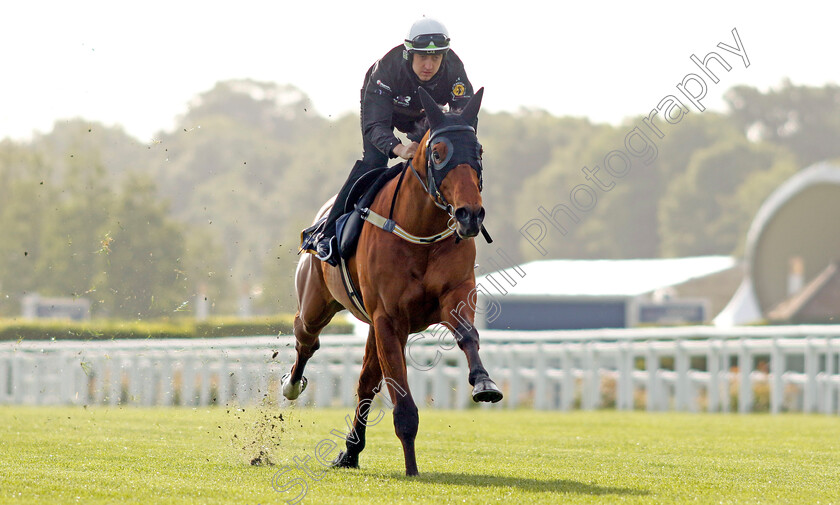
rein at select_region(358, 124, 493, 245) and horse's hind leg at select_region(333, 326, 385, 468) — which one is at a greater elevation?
rein at select_region(358, 124, 493, 245)

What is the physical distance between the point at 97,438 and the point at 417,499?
14.2 ft

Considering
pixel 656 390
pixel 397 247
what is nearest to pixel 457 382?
pixel 656 390

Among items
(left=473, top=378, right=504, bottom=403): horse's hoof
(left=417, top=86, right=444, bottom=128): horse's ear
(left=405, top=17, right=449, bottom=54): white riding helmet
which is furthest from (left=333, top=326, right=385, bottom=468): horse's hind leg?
(left=405, top=17, right=449, bottom=54): white riding helmet

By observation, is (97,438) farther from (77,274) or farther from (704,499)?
(77,274)

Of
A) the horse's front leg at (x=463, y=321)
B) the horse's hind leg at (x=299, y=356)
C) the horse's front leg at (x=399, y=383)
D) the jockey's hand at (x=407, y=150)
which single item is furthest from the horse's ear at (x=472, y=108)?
the horse's hind leg at (x=299, y=356)

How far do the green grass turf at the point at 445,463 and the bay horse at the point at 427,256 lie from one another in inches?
22.6

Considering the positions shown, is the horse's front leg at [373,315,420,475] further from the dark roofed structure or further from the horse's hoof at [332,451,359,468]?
the dark roofed structure

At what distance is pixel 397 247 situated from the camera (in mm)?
7082

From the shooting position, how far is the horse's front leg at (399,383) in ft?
22.8

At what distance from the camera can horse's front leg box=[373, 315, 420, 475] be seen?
6.94 m

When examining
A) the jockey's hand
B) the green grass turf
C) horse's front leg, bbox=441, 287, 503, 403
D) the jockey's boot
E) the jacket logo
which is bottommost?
the green grass turf

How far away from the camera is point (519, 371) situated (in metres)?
17.8

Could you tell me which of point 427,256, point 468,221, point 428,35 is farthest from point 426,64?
point 468,221

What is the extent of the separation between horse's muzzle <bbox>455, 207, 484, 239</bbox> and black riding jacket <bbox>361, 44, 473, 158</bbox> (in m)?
1.32
